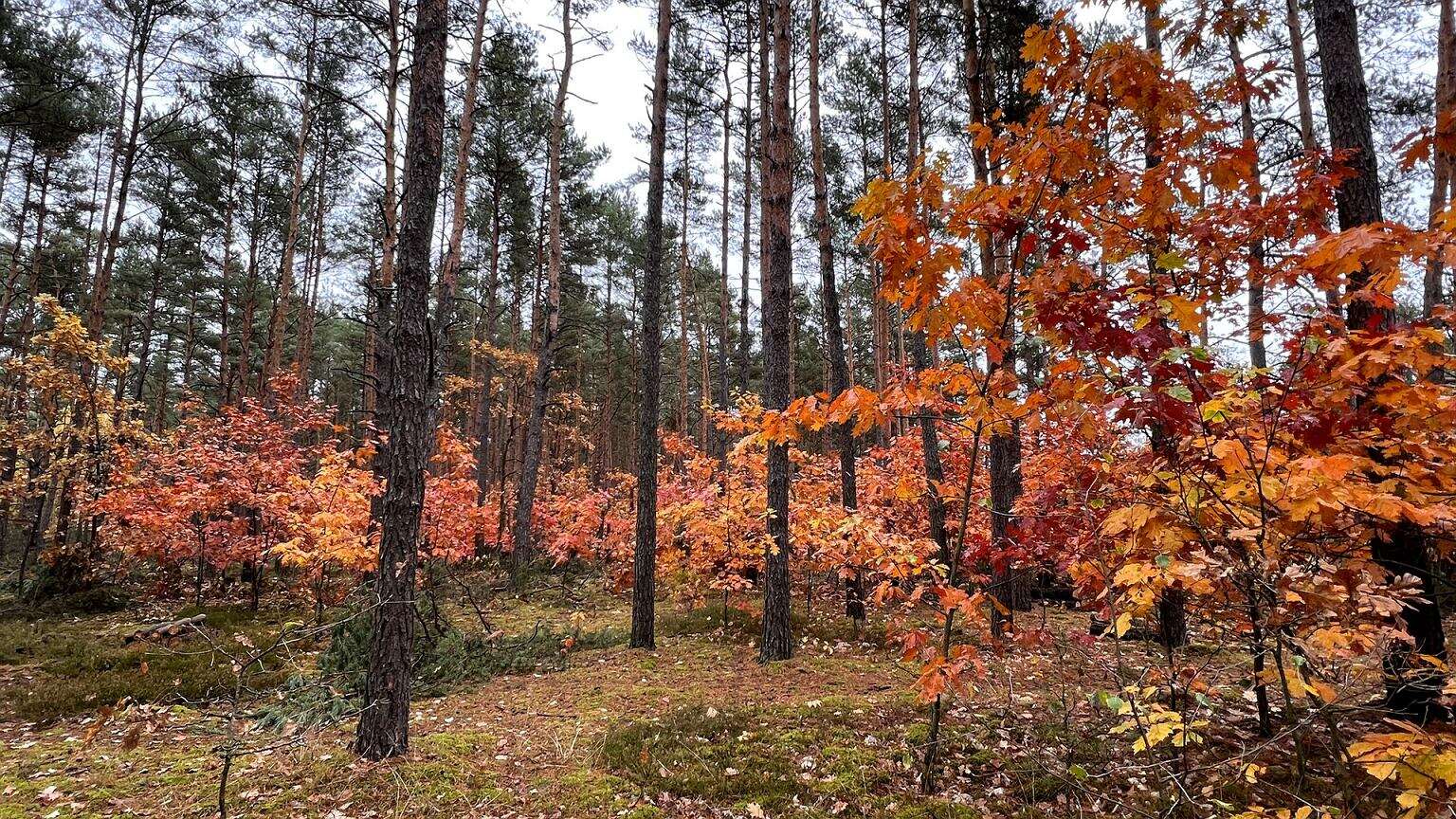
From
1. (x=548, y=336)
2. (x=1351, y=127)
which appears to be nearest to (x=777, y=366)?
(x=1351, y=127)

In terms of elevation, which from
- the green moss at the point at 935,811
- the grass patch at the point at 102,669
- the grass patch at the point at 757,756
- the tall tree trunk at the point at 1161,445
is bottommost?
the grass patch at the point at 102,669

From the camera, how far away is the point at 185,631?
8.47 m

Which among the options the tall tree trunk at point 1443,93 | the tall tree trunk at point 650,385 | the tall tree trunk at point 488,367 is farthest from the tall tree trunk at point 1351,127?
the tall tree trunk at point 488,367

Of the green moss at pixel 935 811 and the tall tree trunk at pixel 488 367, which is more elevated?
the tall tree trunk at pixel 488 367

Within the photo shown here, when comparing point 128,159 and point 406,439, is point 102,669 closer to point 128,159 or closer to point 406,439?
point 406,439

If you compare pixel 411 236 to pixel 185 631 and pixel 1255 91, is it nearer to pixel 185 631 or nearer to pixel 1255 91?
pixel 1255 91

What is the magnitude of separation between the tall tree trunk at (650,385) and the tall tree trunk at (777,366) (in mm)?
1759

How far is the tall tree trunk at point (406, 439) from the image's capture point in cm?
414

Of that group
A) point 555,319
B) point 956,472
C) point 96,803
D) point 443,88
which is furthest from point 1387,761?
point 555,319

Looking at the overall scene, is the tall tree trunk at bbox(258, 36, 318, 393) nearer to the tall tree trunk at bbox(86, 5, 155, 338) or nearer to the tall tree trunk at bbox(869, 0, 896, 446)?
the tall tree trunk at bbox(86, 5, 155, 338)

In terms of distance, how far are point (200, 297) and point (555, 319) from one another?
20059mm

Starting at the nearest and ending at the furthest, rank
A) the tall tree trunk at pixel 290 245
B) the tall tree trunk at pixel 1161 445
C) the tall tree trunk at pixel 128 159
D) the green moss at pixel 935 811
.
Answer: the tall tree trunk at pixel 1161 445 < the green moss at pixel 935 811 < the tall tree trunk at pixel 128 159 < the tall tree trunk at pixel 290 245

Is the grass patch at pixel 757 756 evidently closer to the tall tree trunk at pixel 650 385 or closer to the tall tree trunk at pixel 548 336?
the tall tree trunk at pixel 650 385

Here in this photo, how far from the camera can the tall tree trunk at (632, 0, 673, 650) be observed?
7.96m
